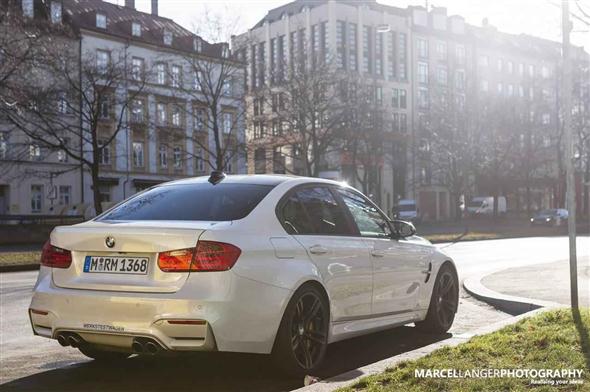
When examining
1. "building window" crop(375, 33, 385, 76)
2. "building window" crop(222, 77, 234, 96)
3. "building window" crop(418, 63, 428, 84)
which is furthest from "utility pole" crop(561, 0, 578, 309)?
"building window" crop(418, 63, 428, 84)

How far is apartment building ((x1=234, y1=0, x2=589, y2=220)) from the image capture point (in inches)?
2175

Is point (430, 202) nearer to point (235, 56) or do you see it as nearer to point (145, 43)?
point (145, 43)

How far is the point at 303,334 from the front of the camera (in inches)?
213

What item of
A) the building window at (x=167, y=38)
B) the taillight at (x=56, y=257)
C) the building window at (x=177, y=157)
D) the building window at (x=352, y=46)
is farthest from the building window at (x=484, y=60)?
the taillight at (x=56, y=257)

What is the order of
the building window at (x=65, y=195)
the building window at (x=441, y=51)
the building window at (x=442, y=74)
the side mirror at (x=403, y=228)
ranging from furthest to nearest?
the building window at (x=441, y=51) → the building window at (x=442, y=74) → the building window at (x=65, y=195) → the side mirror at (x=403, y=228)

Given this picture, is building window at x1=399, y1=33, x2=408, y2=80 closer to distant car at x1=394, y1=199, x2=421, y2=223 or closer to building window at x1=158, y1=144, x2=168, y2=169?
distant car at x1=394, y1=199, x2=421, y2=223

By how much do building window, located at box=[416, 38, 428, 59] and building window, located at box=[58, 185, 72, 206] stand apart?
139 feet

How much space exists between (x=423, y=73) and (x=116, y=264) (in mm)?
75747

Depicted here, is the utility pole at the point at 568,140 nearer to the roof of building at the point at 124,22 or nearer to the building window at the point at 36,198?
the roof of building at the point at 124,22

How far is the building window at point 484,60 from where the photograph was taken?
3386 inches

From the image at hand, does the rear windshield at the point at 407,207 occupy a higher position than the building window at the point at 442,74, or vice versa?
the building window at the point at 442,74

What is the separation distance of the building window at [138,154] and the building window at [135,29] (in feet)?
30.3

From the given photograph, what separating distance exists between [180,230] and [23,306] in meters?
6.74

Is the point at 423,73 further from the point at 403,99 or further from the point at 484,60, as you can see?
the point at 484,60
